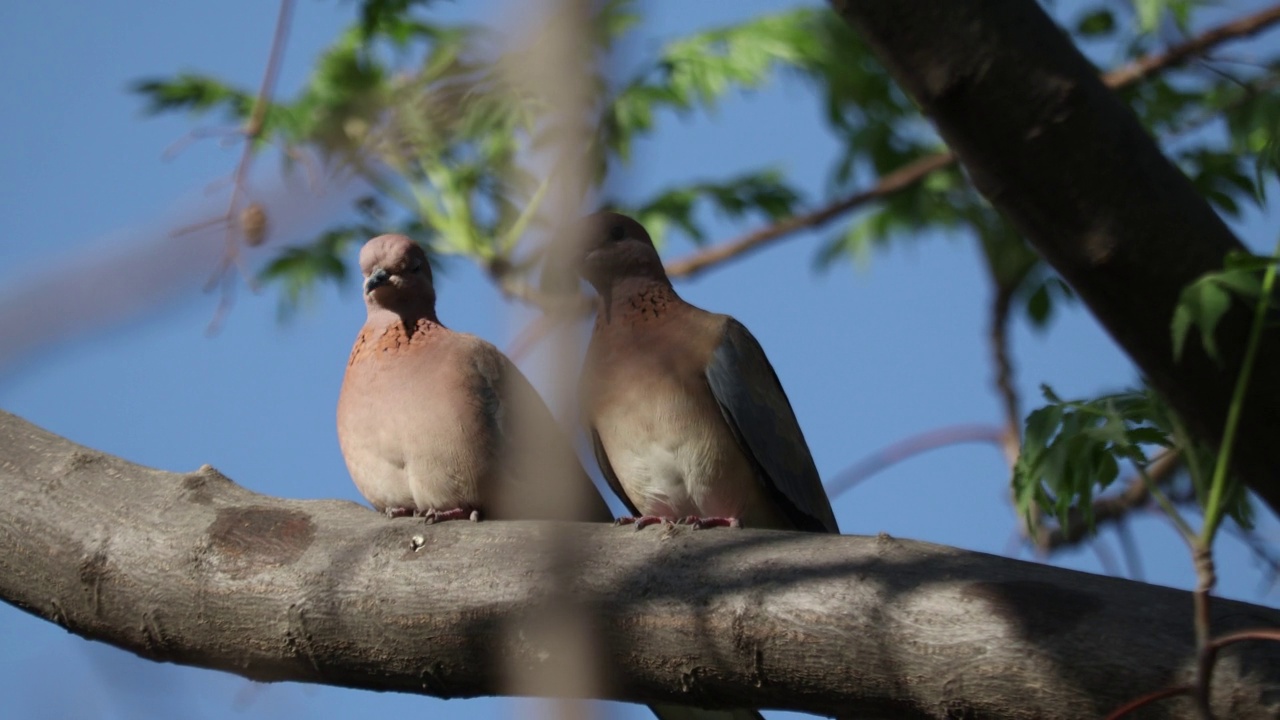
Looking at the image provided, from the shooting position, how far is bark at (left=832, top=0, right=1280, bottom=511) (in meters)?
2.58

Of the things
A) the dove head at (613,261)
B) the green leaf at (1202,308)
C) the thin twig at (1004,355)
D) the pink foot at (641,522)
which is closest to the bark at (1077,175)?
the green leaf at (1202,308)

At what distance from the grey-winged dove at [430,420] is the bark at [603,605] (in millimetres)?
700

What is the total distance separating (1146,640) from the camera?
2.66 meters

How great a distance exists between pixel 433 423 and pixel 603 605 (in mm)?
1445

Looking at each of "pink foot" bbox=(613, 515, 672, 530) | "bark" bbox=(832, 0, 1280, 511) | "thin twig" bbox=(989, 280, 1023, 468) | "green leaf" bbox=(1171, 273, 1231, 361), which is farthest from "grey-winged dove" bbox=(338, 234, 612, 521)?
"thin twig" bbox=(989, 280, 1023, 468)

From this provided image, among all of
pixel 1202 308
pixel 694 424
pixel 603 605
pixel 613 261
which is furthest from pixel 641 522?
pixel 613 261

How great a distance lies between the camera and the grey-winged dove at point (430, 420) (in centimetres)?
432

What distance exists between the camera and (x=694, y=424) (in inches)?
177

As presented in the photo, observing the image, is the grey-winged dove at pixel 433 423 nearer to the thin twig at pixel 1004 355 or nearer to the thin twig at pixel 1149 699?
the thin twig at pixel 1149 699

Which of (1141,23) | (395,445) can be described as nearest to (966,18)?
(395,445)

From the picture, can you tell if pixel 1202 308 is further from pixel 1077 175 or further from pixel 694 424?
pixel 694 424

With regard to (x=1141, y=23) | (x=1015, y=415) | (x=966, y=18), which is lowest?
(x=1015, y=415)

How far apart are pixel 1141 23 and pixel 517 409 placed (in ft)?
10.9

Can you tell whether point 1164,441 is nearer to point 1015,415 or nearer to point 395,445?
point 395,445
